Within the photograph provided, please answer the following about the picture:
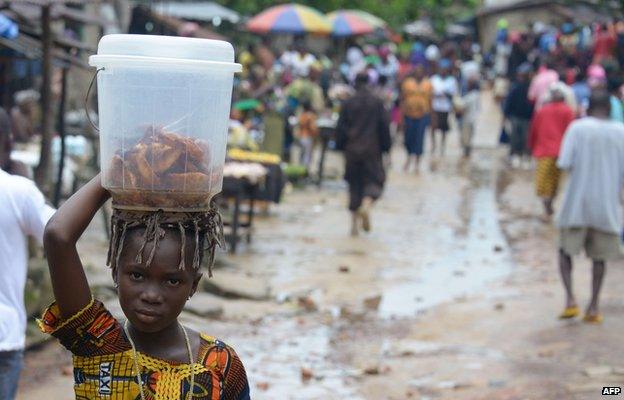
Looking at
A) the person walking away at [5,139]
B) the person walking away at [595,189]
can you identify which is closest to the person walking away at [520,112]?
the person walking away at [595,189]

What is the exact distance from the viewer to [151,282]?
2.75 m

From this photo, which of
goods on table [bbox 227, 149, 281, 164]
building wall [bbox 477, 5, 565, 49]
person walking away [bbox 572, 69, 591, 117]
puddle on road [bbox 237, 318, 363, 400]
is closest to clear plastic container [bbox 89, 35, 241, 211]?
puddle on road [bbox 237, 318, 363, 400]

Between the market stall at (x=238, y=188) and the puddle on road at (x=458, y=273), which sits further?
the market stall at (x=238, y=188)

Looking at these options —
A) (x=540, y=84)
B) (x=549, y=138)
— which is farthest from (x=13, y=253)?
(x=540, y=84)

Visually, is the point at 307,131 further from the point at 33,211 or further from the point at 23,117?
the point at 33,211

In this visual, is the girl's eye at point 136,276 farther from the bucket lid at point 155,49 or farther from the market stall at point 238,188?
the market stall at point 238,188

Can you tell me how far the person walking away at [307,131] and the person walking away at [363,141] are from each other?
193 inches

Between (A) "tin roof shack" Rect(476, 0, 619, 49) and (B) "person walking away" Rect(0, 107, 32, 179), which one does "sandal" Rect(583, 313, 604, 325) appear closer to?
(B) "person walking away" Rect(0, 107, 32, 179)

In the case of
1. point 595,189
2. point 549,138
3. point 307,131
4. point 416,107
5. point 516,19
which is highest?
point 516,19

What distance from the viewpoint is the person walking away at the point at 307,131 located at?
714 inches

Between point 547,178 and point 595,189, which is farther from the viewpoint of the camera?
point 547,178

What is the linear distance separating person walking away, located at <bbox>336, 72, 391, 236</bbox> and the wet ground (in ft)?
2.02

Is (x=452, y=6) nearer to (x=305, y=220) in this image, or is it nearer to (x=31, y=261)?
(x=305, y=220)

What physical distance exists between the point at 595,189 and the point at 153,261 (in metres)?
6.37
